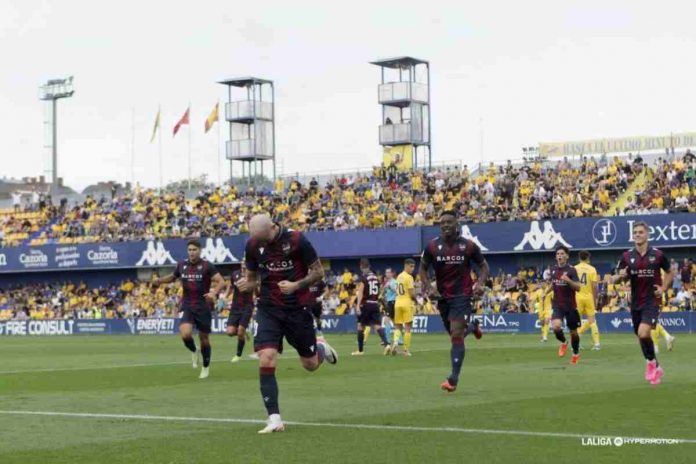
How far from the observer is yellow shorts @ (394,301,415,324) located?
29.4m

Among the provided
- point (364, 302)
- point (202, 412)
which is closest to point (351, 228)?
point (364, 302)

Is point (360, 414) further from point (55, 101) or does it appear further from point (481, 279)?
point (55, 101)

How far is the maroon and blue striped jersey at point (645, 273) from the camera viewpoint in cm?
1789

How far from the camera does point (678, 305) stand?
149 feet

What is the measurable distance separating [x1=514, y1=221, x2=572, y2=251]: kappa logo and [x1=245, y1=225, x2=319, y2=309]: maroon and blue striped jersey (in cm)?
3838

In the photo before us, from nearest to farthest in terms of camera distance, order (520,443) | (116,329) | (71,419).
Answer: (520,443) → (71,419) → (116,329)

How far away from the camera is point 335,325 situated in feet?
172

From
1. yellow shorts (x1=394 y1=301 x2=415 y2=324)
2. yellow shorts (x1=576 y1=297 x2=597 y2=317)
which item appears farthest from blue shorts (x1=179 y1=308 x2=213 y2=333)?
yellow shorts (x1=576 y1=297 x2=597 y2=317)

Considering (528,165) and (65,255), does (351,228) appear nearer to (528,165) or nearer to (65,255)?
(528,165)

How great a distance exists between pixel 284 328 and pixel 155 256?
51.1m

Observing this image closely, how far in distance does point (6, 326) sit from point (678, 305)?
34100 millimetres

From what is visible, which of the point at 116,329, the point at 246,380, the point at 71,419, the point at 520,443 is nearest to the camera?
the point at 520,443

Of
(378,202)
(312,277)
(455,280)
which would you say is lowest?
(455,280)

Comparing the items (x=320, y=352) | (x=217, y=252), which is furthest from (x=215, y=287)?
(x=217, y=252)
